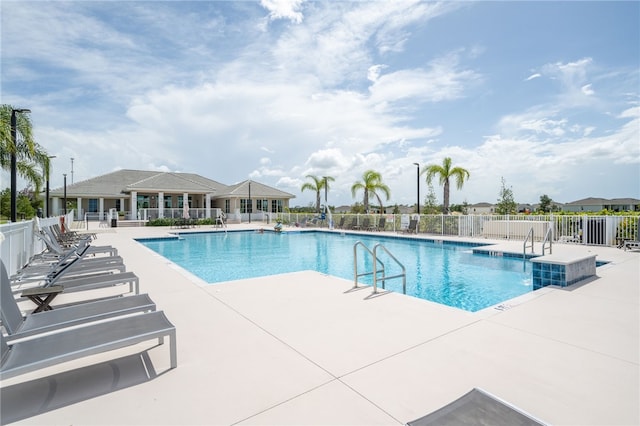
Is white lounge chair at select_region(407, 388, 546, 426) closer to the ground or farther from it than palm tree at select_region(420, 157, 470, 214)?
closer to the ground

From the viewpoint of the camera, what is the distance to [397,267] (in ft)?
34.3

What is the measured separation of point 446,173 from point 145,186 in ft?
81.3

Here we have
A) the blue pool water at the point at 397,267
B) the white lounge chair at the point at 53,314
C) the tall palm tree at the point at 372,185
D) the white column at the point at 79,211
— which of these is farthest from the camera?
the white column at the point at 79,211

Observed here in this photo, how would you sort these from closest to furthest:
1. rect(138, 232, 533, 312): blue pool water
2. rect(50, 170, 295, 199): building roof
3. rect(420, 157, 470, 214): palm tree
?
rect(138, 232, 533, 312): blue pool water, rect(420, 157, 470, 214): palm tree, rect(50, 170, 295, 199): building roof

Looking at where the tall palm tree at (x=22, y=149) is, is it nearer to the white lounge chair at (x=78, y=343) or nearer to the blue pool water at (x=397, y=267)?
the blue pool water at (x=397, y=267)

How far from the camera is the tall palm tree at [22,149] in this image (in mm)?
10299

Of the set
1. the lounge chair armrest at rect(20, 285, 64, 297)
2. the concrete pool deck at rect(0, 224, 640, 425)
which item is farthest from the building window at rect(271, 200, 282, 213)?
the lounge chair armrest at rect(20, 285, 64, 297)

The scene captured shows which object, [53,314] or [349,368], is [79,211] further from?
[349,368]

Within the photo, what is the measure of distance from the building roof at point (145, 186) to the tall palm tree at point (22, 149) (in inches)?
272

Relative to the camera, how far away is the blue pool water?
24.8 ft

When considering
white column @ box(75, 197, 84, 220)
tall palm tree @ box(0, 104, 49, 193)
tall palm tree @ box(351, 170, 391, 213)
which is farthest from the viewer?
white column @ box(75, 197, 84, 220)

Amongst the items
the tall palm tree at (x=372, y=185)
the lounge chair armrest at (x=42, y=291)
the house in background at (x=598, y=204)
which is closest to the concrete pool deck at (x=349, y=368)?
the lounge chair armrest at (x=42, y=291)

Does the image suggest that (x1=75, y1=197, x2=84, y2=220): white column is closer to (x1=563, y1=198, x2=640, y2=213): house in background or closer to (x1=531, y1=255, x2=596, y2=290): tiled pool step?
(x1=531, y1=255, x2=596, y2=290): tiled pool step

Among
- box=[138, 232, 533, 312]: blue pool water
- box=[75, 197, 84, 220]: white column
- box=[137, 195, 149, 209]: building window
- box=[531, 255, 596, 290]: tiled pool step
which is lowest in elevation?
box=[138, 232, 533, 312]: blue pool water
